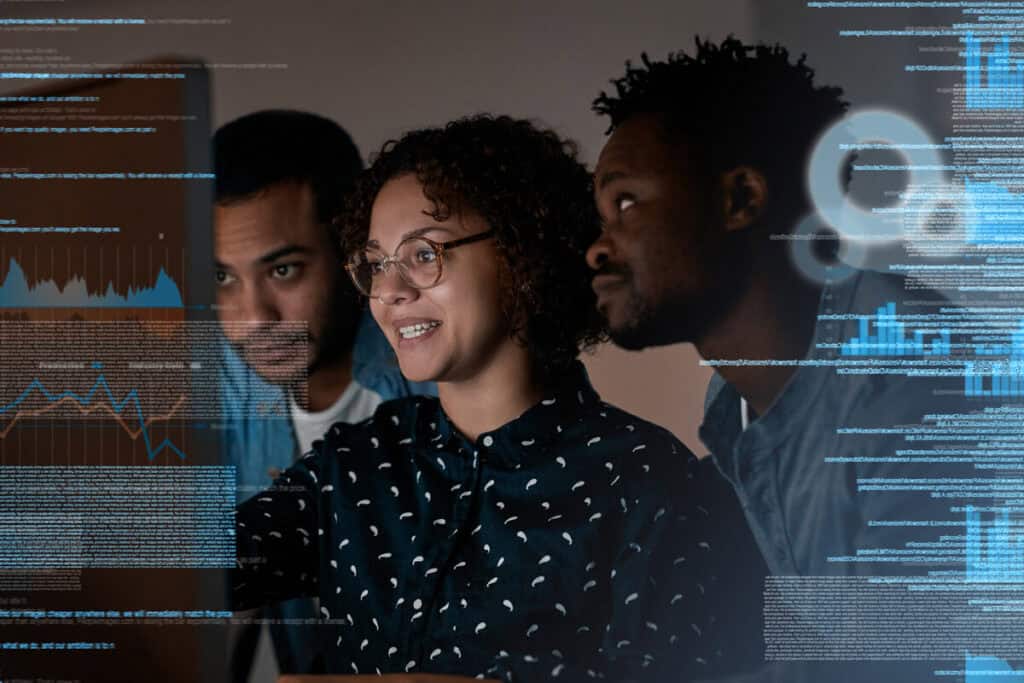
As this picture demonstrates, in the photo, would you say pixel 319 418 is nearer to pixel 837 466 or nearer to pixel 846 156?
pixel 837 466

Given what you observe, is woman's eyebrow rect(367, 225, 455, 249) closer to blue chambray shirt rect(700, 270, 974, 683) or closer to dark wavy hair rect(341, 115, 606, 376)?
dark wavy hair rect(341, 115, 606, 376)

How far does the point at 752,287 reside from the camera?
1457 mm

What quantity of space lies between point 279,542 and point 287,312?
403 mm

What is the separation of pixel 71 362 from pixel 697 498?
1135 mm

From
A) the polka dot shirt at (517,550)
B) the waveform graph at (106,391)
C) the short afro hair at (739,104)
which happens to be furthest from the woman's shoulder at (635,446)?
the waveform graph at (106,391)

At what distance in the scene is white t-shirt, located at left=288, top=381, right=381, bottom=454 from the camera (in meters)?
1.50

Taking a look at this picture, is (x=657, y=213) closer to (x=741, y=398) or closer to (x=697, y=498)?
(x=741, y=398)

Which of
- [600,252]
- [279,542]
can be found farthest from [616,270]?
[279,542]

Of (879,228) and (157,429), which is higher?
(879,228)

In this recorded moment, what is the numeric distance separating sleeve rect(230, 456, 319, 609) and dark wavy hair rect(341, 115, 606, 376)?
0.43m

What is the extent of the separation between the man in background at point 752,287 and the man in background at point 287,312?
0.45 meters

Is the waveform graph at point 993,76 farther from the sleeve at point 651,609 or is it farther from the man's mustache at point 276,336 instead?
the man's mustache at point 276,336

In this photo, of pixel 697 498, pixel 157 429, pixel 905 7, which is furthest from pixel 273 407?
pixel 905 7

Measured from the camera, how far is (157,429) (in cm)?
150
